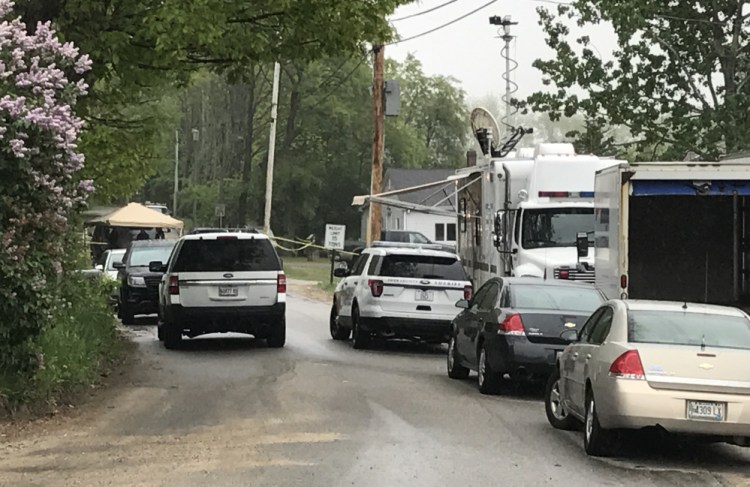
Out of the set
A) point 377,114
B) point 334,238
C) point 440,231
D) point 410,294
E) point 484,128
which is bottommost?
point 410,294

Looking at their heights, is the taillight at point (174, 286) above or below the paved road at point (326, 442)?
above

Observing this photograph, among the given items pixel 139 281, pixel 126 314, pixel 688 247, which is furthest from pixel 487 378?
pixel 126 314

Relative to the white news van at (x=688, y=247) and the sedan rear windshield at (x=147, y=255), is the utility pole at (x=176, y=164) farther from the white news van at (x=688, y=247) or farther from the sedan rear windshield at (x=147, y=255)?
the white news van at (x=688, y=247)

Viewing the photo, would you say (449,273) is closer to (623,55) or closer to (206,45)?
(206,45)

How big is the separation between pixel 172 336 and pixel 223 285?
1.47m

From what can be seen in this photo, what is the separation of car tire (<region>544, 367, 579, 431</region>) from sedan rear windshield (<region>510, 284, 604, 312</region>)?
6.80 ft

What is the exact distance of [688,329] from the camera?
1034 centimetres

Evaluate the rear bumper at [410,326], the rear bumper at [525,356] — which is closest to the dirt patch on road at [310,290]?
the rear bumper at [410,326]

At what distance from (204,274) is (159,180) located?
81887 millimetres

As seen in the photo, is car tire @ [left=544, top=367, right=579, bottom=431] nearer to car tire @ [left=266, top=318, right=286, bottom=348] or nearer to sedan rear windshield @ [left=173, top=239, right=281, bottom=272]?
sedan rear windshield @ [left=173, top=239, right=281, bottom=272]

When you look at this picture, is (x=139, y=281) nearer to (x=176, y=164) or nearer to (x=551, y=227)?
(x=551, y=227)

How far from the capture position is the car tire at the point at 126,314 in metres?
25.6

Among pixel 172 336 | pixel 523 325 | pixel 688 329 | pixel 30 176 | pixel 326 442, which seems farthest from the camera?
pixel 172 336

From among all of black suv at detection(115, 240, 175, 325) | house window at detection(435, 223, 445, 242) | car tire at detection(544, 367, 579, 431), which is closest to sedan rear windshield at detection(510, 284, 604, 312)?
car tire at detection(544, 367, 579, 431)
